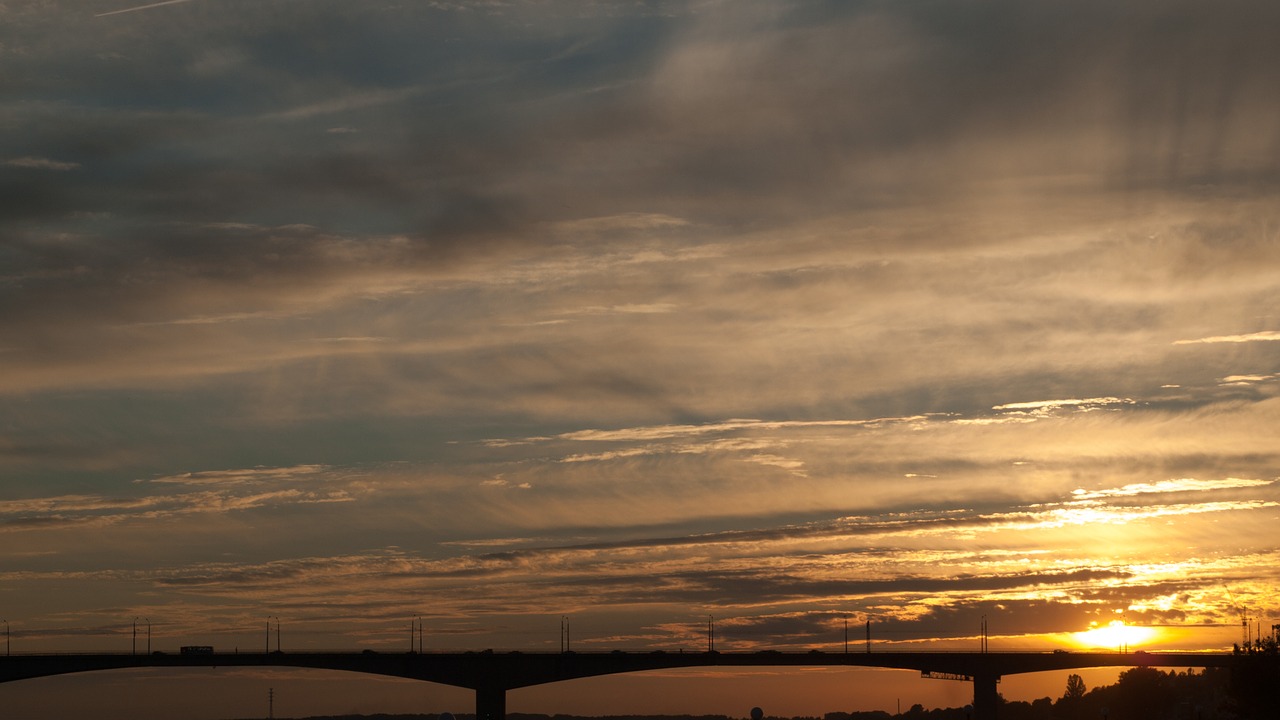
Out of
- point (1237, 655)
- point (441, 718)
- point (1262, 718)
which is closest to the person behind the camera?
point (441, 718)

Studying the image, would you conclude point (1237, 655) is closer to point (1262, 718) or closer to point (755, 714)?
point (1262, 718)

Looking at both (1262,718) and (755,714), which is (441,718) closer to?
(755,714)

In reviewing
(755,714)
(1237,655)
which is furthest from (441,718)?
(1237,655)

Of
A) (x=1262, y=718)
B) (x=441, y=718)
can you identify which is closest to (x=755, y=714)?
(x=441, y=718)

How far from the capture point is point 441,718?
476ft

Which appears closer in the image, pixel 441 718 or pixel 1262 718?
pixel 441 718

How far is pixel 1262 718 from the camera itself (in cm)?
15575

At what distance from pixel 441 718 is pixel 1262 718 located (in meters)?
85.1

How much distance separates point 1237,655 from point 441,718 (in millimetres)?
99690

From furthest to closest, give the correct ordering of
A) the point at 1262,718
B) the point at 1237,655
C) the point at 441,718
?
1. the point at 1237,655
2. the point at 1262,718
3. the point at 441,718

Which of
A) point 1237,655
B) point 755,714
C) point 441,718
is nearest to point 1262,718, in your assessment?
point 1237,655

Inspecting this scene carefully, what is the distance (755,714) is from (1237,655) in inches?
2502

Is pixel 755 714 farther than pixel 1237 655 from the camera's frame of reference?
No

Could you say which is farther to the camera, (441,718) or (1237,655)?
(1237,655)
